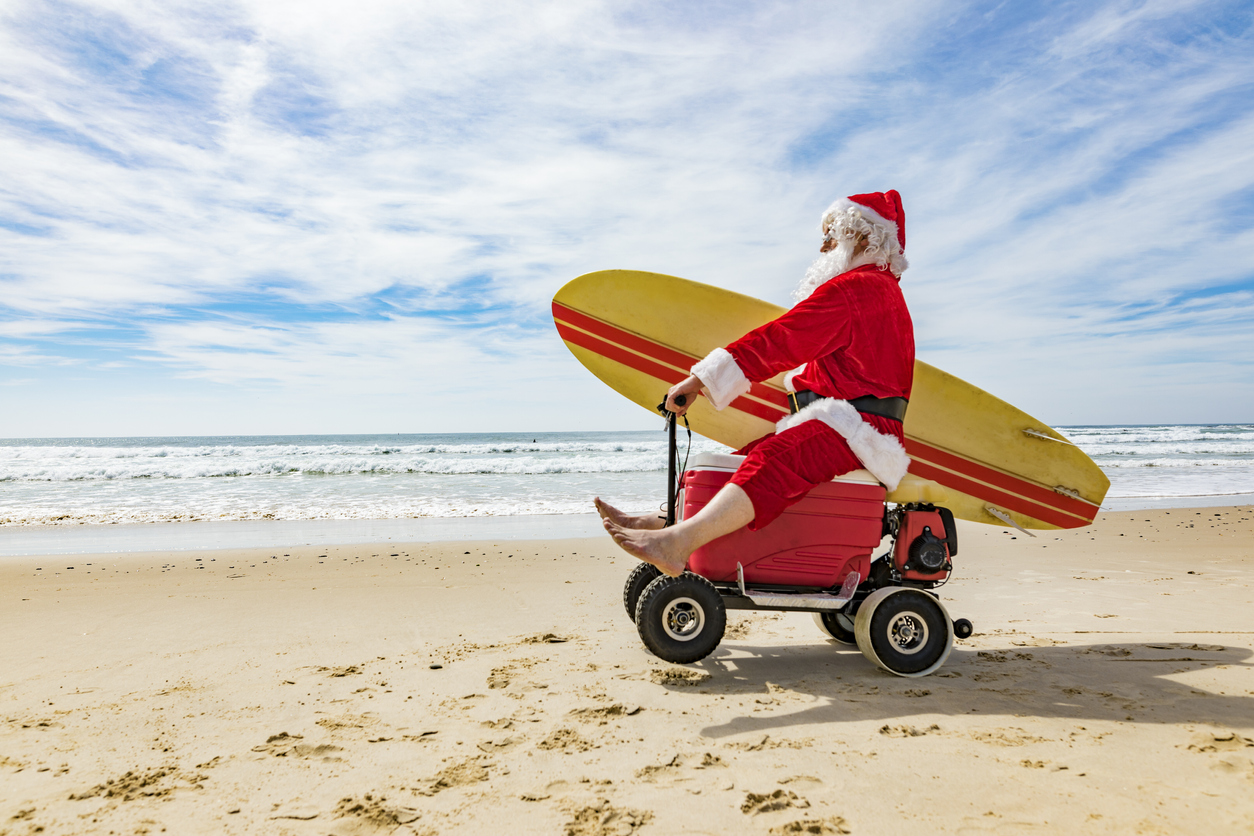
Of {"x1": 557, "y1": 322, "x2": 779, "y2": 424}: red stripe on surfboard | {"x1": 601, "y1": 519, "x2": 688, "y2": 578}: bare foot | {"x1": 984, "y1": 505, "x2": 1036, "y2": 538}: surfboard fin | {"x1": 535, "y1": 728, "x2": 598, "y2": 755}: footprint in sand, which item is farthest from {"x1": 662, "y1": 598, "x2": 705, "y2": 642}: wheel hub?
{"x1": 984, "y1": 505, "x2": 1036, "y2": 538}: surfboard fin

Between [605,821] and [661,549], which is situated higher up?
[661,549]

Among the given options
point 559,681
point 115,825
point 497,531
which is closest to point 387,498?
point 497,531

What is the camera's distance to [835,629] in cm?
343

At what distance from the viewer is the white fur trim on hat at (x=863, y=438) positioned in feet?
9.08

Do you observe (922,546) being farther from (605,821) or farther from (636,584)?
(605,821)

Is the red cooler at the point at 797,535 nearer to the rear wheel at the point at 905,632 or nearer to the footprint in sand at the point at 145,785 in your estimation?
the rear wheel at the point at 905,632

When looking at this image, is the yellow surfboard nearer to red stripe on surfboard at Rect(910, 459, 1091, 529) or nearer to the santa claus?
red stripe on surfboard at Rect(910, 459, 1091, 529)

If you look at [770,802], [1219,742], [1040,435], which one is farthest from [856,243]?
[770,802]

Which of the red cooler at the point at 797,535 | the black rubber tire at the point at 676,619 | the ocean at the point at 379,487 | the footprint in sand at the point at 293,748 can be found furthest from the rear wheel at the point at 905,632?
the ocean at the point at 379,487

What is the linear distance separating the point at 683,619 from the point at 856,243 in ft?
5.67

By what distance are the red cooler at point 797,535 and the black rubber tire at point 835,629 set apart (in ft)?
2.05

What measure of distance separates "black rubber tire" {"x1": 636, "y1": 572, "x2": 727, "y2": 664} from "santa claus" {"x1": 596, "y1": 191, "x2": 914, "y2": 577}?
0.31ft

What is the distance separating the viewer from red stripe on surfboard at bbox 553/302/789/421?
3694 millimetres

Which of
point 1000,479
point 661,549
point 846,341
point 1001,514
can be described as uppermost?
point 846,341
